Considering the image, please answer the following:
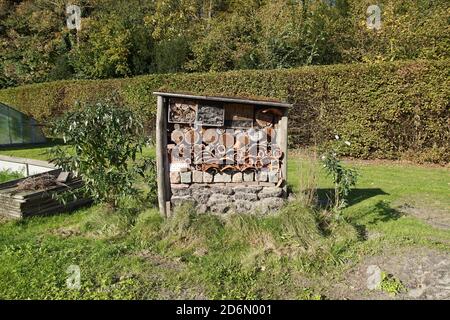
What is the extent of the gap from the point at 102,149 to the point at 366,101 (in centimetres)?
729

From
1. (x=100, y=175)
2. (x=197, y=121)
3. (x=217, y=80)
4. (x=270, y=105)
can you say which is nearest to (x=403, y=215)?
(x=270, y=105)

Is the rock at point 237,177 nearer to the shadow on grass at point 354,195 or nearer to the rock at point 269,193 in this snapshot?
the rock at point 269,193

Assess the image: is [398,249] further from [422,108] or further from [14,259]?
[422,108]

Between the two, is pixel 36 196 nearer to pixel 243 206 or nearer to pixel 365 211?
pixel 243 206

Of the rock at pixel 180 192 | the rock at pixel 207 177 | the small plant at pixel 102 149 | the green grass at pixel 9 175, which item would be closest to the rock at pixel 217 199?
the rock at pixel 207 177

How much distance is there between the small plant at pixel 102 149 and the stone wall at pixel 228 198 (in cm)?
73

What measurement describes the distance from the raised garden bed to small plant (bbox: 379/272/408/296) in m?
4.73

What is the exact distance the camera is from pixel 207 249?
4.41 m

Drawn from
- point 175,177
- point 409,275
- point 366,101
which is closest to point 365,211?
point 409,275

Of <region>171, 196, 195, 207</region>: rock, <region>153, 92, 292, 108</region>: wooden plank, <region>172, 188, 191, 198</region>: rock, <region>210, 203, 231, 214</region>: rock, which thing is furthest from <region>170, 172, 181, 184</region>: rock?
<region>153, 92, 292, 108</region>: wooden plank

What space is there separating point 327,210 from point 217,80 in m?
7.07

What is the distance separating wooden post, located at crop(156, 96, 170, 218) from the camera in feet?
16.2

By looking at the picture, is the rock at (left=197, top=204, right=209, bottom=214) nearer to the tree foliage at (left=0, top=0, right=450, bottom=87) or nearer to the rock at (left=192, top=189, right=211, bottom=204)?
the rock at (left=192, top=189, right=211, bottom=204)

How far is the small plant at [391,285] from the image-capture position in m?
3.54
